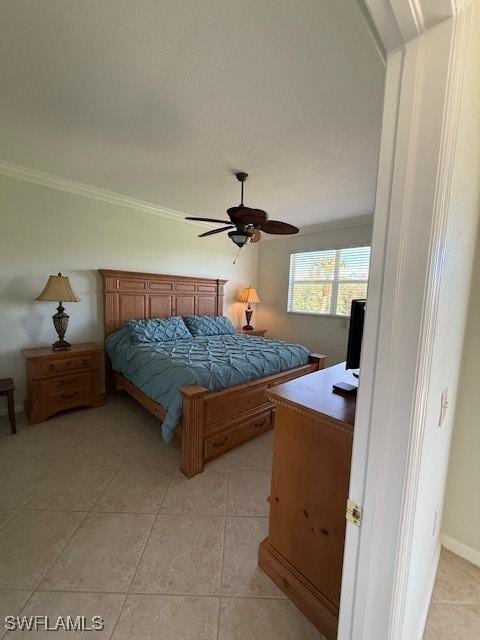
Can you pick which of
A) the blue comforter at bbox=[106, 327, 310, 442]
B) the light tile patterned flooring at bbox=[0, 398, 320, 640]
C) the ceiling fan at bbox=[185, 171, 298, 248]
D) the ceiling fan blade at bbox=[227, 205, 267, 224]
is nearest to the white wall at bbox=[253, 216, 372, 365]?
the blue comforter at bbox=[106, 327, 310, 442]

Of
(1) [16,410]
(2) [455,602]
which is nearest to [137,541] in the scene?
(2) [455,602]

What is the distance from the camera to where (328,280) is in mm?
4449

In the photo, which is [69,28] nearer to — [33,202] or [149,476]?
[33,202]

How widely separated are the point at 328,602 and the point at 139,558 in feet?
3.10

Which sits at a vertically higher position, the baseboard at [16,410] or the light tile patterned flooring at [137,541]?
the baseboard at [16,410]

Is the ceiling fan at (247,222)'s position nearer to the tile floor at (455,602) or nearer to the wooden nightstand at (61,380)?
the wooden nightstand at (61,380)

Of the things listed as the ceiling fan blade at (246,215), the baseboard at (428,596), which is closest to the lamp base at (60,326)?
the ceiling fan blade at (246,215)

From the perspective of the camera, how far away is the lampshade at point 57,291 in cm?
277

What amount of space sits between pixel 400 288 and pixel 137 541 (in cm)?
185

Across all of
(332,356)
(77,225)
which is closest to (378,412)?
(77,225)

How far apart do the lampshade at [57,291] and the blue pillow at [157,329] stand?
2.35 ft

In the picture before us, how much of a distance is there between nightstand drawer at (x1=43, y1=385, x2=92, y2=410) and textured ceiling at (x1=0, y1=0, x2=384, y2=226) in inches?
88.8

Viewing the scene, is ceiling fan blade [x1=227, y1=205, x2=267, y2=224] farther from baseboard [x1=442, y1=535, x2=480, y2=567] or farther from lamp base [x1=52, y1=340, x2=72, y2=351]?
baseboard [x1=442, y1=535, x2=480, y2=567]

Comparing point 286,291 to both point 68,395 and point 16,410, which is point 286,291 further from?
point 16,410
